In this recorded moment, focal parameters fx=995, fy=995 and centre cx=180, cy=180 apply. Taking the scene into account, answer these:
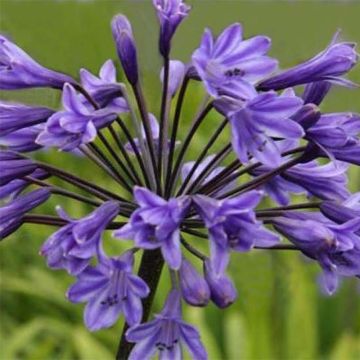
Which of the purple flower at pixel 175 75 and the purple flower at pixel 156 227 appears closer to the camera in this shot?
the purple flower at pixel 156 227

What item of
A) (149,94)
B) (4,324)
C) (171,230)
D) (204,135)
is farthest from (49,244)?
(204,135)

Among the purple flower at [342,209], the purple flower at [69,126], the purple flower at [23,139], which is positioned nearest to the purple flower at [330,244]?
the purple flower at [342,209]

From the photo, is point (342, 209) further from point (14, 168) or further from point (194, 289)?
point (14, 168)

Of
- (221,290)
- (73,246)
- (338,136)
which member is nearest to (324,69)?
(338,136)

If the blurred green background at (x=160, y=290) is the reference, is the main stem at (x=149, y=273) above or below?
above

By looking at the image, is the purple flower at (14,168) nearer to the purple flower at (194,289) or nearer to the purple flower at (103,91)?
the purple flower at (103,91)

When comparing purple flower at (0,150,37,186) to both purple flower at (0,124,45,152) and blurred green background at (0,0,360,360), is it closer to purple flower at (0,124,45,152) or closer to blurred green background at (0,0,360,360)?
purple flower at (0,124,45,152)

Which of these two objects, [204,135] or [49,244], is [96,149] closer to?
[49,244]
